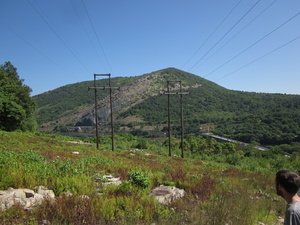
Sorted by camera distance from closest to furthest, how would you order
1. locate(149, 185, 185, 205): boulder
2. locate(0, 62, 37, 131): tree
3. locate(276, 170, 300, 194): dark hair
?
locate(276, 170, 300, 194): dark hair
locate(149, 185, 185, 205): boulder
locate(0, 62, 37, 131): tree

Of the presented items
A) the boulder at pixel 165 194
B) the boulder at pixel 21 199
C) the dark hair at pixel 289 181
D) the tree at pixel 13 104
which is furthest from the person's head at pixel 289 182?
the tree at pixel 13 104

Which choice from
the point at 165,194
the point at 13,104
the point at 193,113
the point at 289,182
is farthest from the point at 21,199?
the point at 193,113

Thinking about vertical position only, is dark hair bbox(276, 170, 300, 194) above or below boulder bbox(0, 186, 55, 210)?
above

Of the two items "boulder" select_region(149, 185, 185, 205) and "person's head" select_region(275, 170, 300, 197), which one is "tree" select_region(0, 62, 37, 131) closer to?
"boulder" select_region(149, 185, 185, 205)

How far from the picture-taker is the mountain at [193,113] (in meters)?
88.9

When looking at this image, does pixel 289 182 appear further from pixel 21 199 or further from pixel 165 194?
pixel 21 199

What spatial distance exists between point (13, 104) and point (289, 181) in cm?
4587

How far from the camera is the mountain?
88875mm

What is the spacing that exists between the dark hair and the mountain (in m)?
82.7

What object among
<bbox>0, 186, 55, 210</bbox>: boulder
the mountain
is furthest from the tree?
the mountain

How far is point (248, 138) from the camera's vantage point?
84.6m

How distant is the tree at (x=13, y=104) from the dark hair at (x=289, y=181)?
43470mm

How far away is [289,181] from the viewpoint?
107 inches

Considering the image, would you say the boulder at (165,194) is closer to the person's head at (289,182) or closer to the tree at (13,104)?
the person's head at (289,182)
